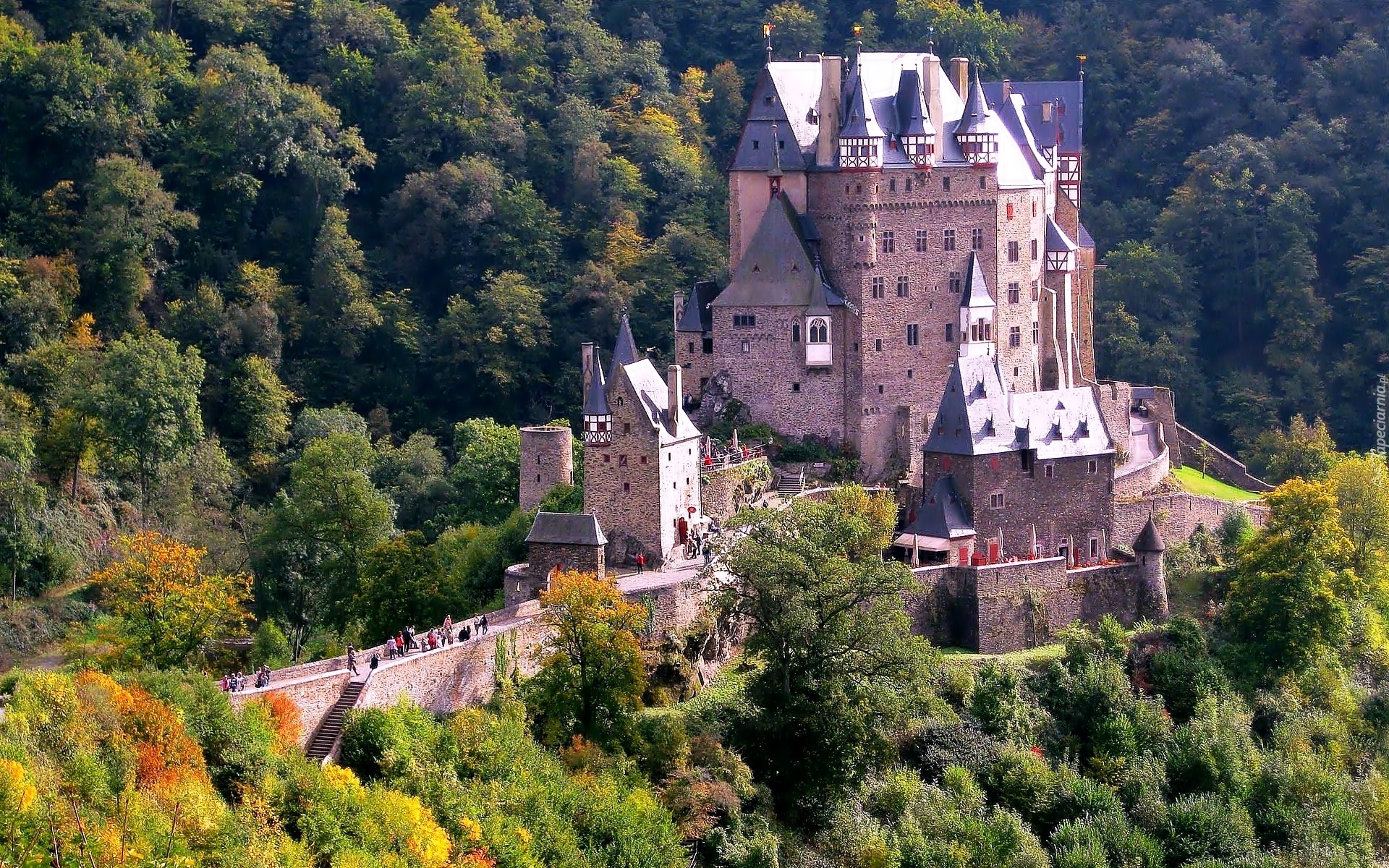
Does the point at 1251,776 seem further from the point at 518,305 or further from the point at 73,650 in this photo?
the point at 518,305

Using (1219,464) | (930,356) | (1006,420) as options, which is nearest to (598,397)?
(1006,420)

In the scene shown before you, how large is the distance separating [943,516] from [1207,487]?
53.7ft

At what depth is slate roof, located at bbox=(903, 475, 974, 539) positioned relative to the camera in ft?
205

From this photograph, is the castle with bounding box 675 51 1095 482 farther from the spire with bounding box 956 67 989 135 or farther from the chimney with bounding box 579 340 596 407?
the chimney with bounding box 579 340 596 407

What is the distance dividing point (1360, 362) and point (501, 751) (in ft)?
153

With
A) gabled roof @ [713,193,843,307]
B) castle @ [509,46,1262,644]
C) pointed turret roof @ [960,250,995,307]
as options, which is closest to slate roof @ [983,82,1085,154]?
castle @ [509,46,1262,644]

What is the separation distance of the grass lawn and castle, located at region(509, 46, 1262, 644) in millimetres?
2268

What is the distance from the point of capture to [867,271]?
223 ft

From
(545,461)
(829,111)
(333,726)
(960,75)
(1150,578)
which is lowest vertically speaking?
(333,726)

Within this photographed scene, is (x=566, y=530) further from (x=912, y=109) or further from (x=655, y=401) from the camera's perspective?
(x=912, y=109)

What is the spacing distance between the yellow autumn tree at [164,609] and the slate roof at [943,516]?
17.9 m

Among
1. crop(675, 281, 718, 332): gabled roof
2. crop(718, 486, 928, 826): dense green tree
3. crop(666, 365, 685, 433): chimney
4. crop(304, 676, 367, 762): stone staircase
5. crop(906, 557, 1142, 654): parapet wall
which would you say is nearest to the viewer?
crop(304, 676, 367, 762): stone staircase

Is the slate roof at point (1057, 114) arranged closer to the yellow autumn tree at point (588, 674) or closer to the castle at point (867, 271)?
the castle at point (867, 271)

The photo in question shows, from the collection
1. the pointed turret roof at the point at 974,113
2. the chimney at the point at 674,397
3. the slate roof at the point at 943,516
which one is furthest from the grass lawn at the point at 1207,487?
the chimney at the point at 674,397
